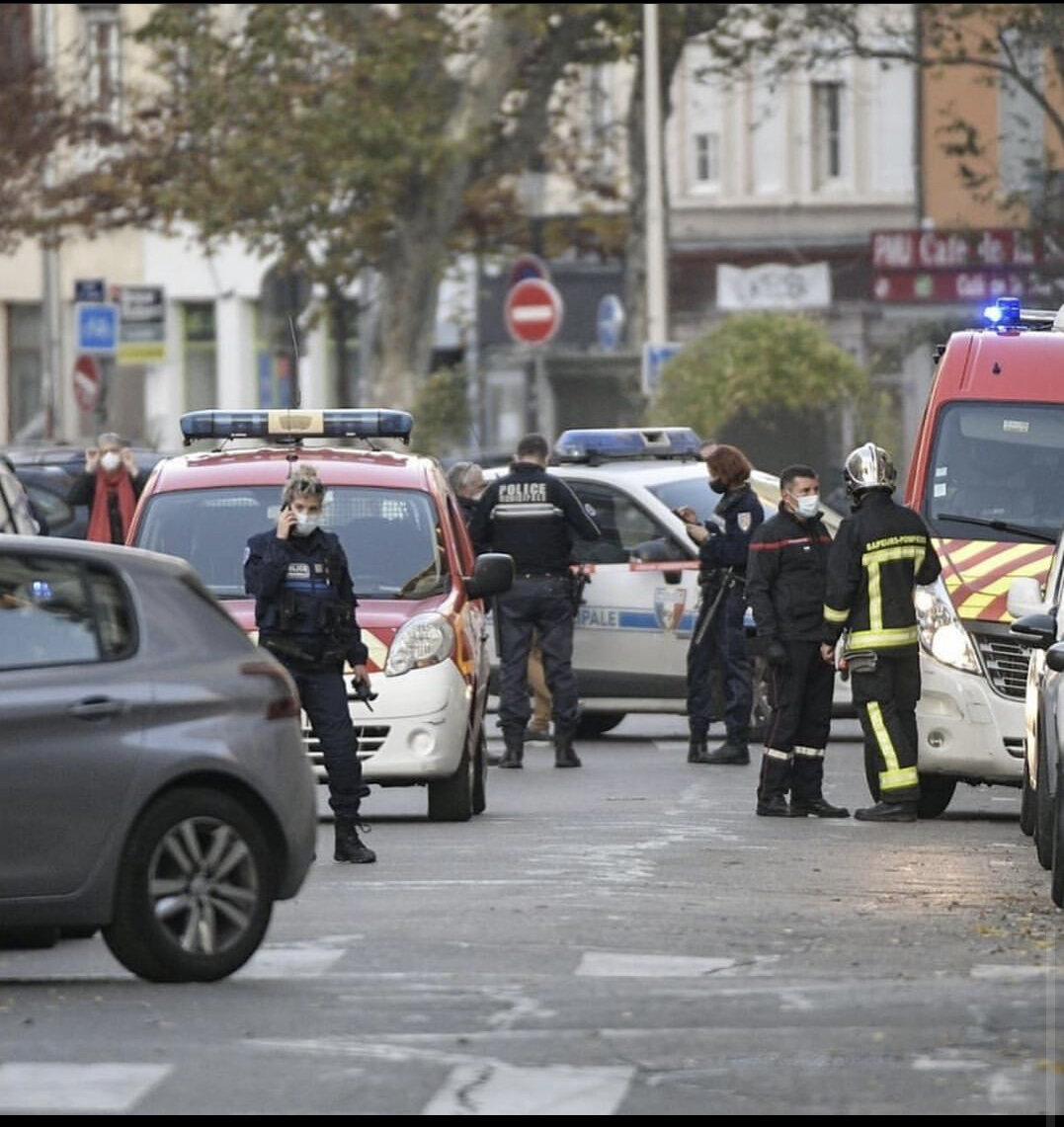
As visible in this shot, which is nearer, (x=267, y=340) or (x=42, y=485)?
(x=42, y=485)

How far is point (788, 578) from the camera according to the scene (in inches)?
685

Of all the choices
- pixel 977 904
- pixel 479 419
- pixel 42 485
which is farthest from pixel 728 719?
pixel 479 419

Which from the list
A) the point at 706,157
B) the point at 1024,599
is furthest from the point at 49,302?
the point at 1024,599

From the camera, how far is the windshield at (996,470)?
1789 centimetres

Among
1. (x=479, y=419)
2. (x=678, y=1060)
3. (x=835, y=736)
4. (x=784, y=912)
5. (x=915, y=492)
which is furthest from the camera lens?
(x=479, y=419)

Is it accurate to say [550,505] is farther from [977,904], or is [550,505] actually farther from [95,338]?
[95,338]

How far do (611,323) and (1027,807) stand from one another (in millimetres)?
40785

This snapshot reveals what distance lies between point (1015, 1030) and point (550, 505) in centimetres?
1089

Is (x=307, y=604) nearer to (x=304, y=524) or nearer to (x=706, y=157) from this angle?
(x=304, y=524)

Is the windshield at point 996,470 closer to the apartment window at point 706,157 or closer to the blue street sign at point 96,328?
the blue street sign at point 96,328

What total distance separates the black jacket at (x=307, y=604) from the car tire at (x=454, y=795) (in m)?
2.05

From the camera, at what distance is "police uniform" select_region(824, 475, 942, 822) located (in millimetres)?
16922

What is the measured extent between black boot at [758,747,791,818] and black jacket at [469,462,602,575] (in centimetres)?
351

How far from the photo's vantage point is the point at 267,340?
190 ft
